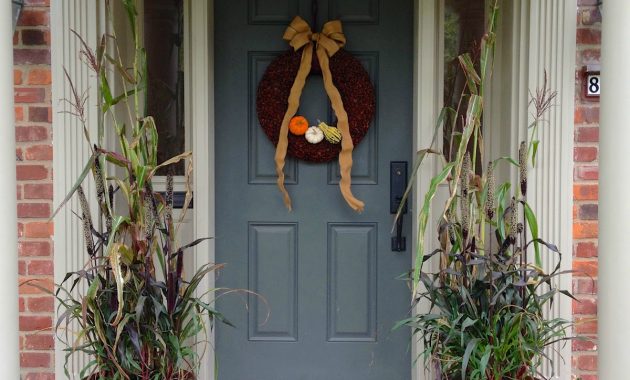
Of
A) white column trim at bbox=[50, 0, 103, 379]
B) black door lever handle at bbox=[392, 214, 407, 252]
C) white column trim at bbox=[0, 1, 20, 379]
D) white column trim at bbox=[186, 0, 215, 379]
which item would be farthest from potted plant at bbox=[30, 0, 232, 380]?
black door lever handle at bbox=[392, 214, 407, 252]

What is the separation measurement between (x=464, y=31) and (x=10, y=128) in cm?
206

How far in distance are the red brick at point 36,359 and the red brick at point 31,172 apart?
75cm

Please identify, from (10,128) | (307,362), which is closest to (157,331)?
(10,128)

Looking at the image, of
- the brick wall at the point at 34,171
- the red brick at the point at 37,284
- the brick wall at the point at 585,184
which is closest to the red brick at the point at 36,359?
the brick wall at the point at 34,171

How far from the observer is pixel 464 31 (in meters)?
3.52

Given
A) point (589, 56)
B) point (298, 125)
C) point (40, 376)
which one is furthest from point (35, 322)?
point (589, 56)

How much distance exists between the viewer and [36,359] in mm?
3225

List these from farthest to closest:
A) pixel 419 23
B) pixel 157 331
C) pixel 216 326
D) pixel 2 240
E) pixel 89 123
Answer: pixel 216 326 < pixel 419 23 < pixel 89 123 < pixel 157 331 < pixel 2 240

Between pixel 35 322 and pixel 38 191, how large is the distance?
558 millimetres

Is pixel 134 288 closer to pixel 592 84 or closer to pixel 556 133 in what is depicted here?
pixel 556 133

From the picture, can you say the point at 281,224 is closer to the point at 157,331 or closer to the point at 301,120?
the point at 301,120

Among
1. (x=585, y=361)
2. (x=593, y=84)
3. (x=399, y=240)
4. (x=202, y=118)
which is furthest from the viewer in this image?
(x=399, y=240)

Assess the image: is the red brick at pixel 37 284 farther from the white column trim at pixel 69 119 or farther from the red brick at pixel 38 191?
the red brick at pixel 38 191

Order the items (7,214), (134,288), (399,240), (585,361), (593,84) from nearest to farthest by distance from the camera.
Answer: (7,214)
(134,288)
(593,84)
(585,361)
(399,240)
